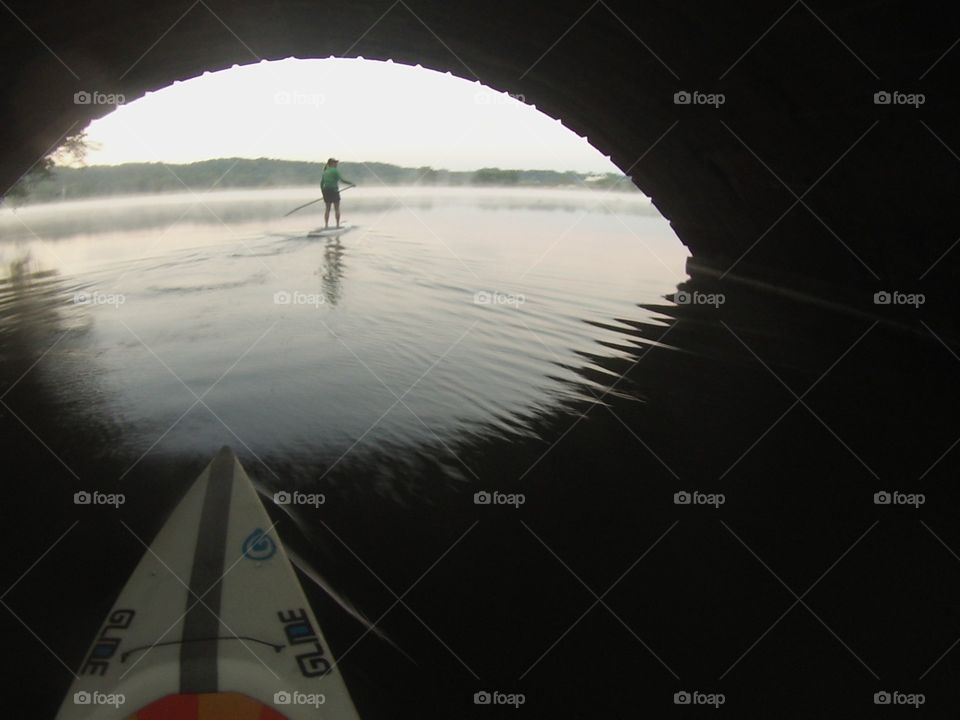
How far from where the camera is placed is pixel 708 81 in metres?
9.08

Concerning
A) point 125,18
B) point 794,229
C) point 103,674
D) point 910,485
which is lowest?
point 103,674

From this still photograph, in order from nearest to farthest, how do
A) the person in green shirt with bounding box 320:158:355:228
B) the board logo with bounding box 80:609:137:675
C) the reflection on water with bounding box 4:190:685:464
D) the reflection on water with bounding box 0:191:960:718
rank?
the board logo with bounding box 80:609:137:675, the reflection on water with bounding box 0:191:960:718, the reflection on water with bounding box 4:190:685:464, the person in green shirt with bounding box 320:158:355:228

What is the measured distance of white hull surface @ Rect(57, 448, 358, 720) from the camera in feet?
10.7

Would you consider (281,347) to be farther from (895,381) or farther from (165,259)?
(165,259)

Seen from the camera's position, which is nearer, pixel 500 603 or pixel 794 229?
pixel 500 603

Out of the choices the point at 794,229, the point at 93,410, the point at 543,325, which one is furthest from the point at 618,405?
the point at 794,229

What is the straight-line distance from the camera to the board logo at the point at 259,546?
3.97 m

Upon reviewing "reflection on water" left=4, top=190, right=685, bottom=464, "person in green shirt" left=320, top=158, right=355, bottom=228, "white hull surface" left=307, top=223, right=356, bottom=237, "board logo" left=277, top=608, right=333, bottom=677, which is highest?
"person in green shirt" left=320, top=158, right=355, bottom=228

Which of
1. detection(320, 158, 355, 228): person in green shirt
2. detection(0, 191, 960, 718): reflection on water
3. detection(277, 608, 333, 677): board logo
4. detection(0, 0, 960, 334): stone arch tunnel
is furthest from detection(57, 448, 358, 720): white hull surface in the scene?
detection(320, 158, 355, 228): person in green shirt

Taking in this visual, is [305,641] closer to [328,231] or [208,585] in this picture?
[208,585]

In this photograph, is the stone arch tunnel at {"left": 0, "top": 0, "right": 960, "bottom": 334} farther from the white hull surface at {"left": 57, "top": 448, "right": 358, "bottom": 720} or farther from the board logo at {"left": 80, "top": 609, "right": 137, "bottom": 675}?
the board logo at {"left": 80, "top": 609, "right": 137, "bottom": 675}

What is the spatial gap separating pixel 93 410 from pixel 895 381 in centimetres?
844

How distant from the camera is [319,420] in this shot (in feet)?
22.6

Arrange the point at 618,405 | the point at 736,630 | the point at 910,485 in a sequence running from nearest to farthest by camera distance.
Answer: the point at 736,630, the point at 910,485, the point at 618,405
